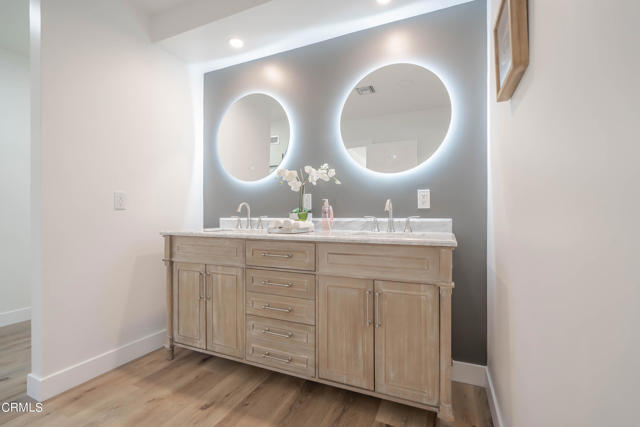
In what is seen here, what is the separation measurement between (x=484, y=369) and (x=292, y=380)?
1.14 m

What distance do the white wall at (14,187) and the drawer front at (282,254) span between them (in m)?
2.63

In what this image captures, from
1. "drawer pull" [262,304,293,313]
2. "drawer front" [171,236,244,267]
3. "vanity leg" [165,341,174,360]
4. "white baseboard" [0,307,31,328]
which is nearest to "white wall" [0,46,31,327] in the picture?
"white baseboard" [0,307,31,328]

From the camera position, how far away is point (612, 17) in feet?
1.57

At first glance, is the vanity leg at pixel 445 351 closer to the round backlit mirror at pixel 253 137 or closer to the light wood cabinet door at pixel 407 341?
the light wood cabinet door at pixel 407 341

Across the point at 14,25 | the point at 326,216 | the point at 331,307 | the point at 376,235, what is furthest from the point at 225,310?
the point at 14,25

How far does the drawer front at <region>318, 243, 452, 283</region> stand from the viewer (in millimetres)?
1355

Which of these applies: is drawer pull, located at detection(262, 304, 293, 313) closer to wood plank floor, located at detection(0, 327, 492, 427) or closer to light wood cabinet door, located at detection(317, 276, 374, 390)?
light wood cabinet door, located at detection(317, 276, 374, 390)

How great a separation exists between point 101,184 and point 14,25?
1.72 meters

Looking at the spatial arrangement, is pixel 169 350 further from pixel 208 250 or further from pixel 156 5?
pixel 156 5

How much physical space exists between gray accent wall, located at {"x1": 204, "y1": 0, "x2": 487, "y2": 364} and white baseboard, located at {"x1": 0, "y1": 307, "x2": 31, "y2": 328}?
2.27 meters

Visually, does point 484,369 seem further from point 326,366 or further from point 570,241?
point 570,241

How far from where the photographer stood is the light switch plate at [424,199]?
192 centimetres

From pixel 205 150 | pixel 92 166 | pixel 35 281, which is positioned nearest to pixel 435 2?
pixel 205 150

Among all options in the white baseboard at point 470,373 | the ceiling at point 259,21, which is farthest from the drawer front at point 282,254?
the ceiling at point 259,21
